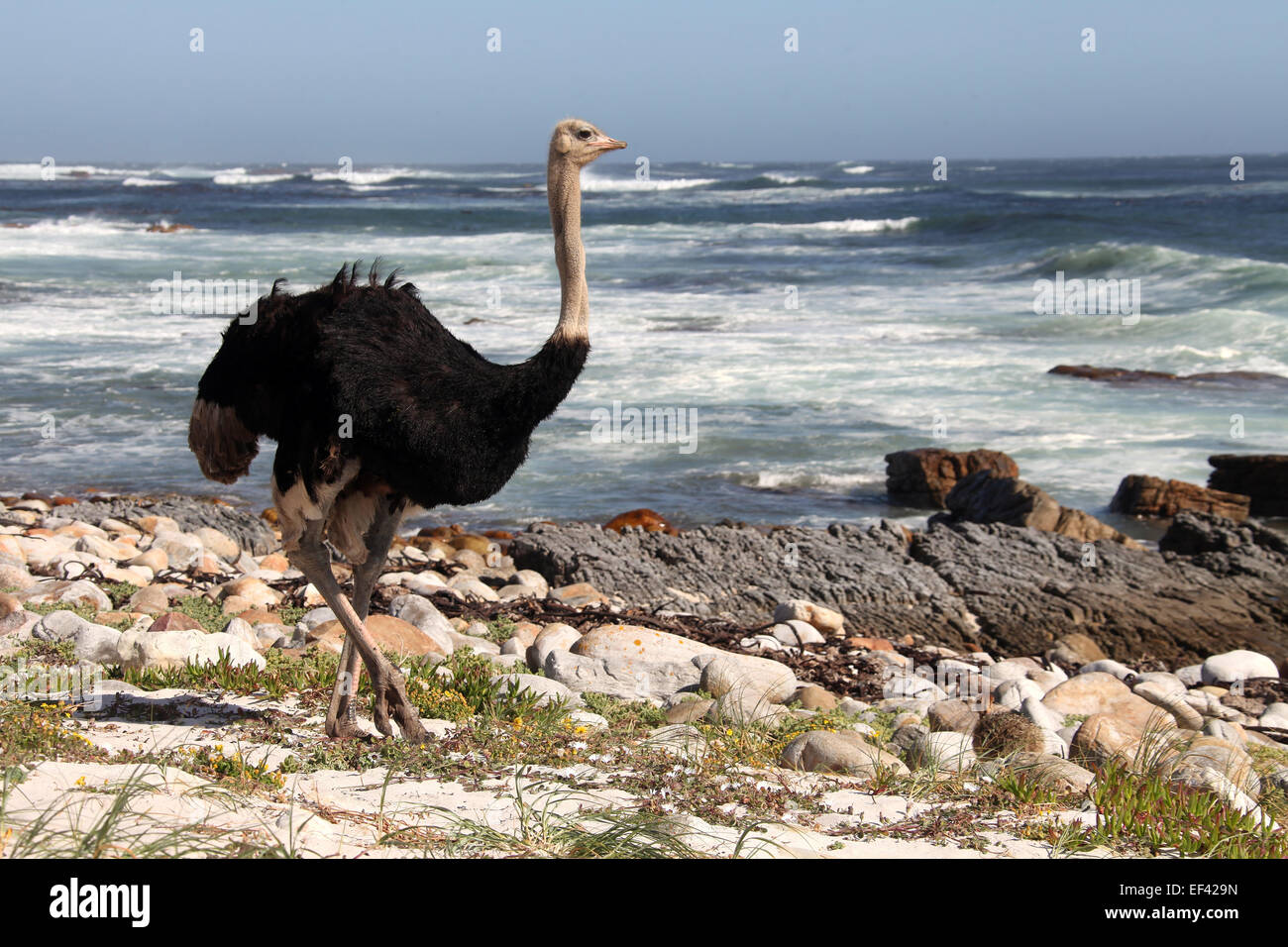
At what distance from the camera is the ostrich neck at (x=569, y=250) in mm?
4742

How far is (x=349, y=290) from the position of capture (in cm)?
483

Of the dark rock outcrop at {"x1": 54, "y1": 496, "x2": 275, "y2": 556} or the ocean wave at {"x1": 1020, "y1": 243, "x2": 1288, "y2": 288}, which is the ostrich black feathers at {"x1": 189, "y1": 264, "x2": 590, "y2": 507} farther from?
the ocean wave at {"x1": 1020, "y1": 243, "x2": 1288, "y2": 288}

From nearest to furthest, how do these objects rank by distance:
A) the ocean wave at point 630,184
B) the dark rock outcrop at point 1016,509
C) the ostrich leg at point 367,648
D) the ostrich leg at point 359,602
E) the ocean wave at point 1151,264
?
1. the ostrich leg at point 367,648
2. the ostrich leg at point 359,602
3. the dark rock outcrop at point 1016,509
4. the ocean wave at point 1151,264
5. the ocean wave at point 630,184

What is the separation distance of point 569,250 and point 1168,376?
1504cm

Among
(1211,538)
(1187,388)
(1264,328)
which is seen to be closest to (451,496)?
(1211,538)

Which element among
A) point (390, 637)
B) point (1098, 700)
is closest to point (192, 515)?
point (390, 637)

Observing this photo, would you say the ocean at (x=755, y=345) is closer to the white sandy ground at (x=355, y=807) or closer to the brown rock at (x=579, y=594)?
the brown rock at (x=579, y=594)

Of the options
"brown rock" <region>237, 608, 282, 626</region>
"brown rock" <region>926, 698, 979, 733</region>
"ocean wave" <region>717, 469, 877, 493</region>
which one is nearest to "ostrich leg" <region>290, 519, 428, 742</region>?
"brown rock" <region>237, 608, 282, 626</region>

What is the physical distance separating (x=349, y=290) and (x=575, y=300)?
841mm

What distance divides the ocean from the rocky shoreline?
195 centimetres

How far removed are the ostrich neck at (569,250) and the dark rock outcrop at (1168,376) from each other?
46.1ft

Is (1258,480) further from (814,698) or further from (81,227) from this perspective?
(81,227)

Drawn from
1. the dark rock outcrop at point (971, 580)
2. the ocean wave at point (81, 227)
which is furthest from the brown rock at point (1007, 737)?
the ocean wave at point (81, 227)

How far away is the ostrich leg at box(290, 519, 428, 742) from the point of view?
473 centimetres
